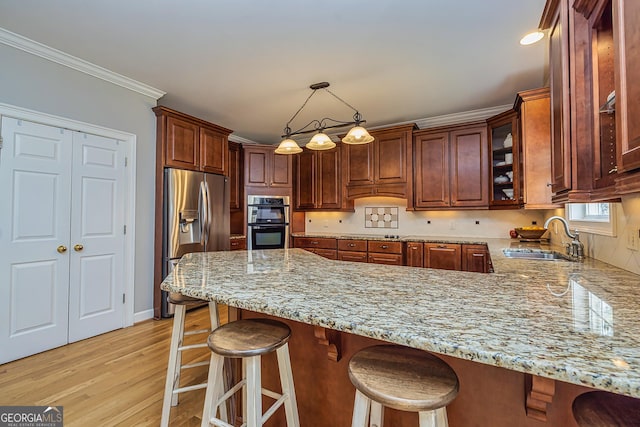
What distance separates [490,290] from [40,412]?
2.60 meters

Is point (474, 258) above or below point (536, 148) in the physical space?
below

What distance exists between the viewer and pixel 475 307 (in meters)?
0.94

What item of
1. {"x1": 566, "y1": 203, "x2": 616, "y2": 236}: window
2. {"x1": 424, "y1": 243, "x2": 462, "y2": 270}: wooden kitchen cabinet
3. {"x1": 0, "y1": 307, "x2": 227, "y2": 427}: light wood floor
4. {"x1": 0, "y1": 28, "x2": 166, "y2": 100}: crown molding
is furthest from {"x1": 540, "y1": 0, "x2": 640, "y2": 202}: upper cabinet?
{"x1": 0, "y1": 28, "x2": 166, "y2": 100}: crown molding

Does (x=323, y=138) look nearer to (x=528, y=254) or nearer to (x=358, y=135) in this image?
(x=358, y=135)

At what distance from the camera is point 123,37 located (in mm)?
2303

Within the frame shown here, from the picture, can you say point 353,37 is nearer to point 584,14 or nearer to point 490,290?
point 584,14

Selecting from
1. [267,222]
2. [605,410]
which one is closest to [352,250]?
[267,222]

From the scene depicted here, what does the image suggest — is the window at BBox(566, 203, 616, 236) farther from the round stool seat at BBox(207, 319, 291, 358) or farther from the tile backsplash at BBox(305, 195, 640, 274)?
the round stool seat at BBox(207, 319, 291, 358)

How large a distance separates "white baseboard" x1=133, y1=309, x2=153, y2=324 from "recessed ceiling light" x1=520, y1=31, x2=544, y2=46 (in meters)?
4.39

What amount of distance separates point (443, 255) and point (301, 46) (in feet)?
9.10

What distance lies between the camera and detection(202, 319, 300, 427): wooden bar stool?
3.54 ft

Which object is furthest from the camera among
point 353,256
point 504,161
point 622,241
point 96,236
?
point 353,256

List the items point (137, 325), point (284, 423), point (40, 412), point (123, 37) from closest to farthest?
point (284, 423)
point (40, 412)
point (123, 37)
point (137, 325)

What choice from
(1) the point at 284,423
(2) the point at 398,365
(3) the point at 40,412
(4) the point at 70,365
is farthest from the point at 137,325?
(2) the point at 398,365
